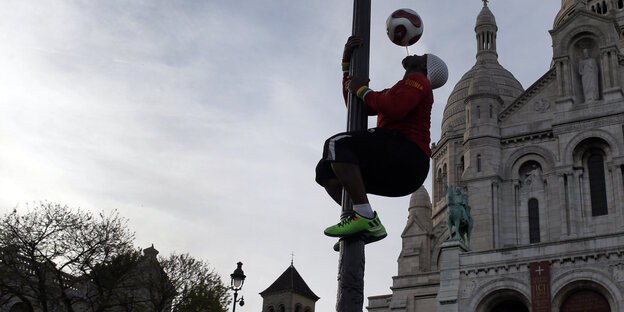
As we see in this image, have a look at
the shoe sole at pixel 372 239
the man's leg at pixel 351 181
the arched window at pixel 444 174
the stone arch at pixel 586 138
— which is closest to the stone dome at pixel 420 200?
the arched window at pixel 444 174

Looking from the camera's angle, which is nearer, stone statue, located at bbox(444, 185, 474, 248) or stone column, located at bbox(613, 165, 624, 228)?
stone statue, located at bbox(444, 185, 474, 248)

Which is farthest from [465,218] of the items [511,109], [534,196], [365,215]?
[365,215]

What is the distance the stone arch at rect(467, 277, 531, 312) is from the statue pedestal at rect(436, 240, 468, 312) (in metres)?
0.81

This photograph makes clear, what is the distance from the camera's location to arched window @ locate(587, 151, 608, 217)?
3875 centimetres

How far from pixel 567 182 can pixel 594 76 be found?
245 inches

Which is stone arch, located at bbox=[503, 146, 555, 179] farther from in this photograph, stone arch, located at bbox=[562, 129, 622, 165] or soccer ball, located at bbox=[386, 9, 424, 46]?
soccer ball, located at bbox=[386, 9, 424, 46]

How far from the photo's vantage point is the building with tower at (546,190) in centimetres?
3300

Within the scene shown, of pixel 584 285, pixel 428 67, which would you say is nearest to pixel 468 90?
pixel 584 285

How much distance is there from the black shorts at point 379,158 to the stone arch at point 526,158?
3609cm

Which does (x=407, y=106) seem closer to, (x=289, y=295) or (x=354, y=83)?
(x=354, y=83)

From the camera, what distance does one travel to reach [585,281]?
3244cm

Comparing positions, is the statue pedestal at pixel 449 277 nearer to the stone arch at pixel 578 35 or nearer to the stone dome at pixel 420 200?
the stone arch at pixel 578 35

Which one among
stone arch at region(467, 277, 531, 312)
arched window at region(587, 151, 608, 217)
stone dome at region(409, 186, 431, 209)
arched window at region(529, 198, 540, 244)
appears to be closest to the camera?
stone arch at region(467, 277, 531, 312)

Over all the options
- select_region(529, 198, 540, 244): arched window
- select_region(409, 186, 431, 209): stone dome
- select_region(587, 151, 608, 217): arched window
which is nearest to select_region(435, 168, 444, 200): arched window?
select_region(409, 186, 431, 209): stone dome
